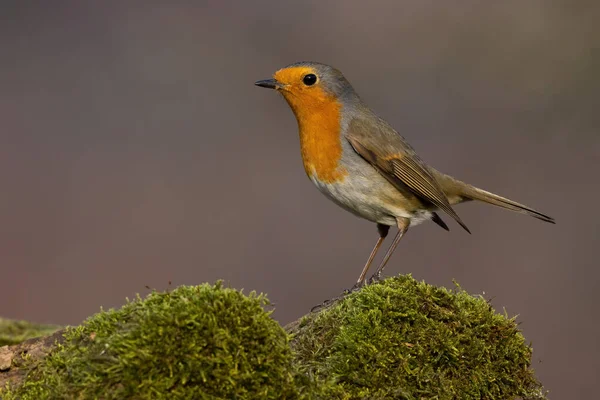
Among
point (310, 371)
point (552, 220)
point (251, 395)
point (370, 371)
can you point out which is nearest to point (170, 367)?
point (251, 395)

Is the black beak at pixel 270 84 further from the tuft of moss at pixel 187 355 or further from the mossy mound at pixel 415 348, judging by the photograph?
the tuft of moss at pixel 187 355

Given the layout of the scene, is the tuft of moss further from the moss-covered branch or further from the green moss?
the green moss

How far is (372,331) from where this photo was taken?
11.2 feet

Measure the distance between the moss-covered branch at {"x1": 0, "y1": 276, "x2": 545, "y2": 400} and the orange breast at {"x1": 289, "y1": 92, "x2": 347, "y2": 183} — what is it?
1290 mm

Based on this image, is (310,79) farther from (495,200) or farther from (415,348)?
(415,348)

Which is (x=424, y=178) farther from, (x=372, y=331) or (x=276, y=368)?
(x=276, y=368)

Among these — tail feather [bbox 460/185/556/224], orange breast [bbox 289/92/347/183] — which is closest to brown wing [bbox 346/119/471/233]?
orange breast [bbox 289/92/347/183]

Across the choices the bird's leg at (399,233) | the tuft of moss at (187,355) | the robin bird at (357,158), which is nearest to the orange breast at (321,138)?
the robin bird at (357,158)

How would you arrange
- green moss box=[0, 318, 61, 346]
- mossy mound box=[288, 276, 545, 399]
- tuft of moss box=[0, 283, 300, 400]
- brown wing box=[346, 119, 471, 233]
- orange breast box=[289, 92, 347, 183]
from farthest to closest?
brown wing box=[346, 119, 471, 233], orange breast box=[289, 92, 347, 183], green moss box=[0, 318, 61, 346], mossy mound box=[288, 276, 545, 399], tuft of moss box=[0, 283, 300, 400]

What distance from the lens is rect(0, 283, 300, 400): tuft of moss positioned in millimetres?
2539

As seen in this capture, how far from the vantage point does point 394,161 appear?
5.14 meters

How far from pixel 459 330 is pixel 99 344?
1.75 metres

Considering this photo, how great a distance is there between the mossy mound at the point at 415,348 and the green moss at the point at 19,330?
7.18ft

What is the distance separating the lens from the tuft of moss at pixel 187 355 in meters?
2.54
